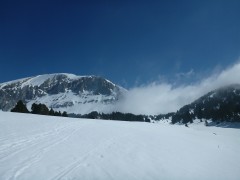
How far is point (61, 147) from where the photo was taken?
16.2m

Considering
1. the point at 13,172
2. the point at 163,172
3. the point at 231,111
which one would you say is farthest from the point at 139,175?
the point at 231,111

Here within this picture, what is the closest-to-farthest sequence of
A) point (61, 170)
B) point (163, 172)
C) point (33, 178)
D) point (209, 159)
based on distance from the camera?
point (33, 178) < point (61, 170) < point (163, 172) < point (209, 159)

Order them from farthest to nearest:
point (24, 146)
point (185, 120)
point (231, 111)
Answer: point (185, 120)
point (231, 111)
point (24, 146)

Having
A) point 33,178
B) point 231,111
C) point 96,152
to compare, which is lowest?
point 33,178

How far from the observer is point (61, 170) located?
1092 centimetres

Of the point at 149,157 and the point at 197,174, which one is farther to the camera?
the point at 149,157

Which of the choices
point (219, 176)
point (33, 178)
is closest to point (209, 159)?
point (219, 176)

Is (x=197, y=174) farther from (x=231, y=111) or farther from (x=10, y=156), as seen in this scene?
(x=231, y=111)

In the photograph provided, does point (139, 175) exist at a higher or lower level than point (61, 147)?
lower

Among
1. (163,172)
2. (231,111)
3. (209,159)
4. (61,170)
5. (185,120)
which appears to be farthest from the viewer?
(185,120)

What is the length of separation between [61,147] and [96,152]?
2460 millimetres

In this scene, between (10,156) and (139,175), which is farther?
(10,156)

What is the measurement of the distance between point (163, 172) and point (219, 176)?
3029mm

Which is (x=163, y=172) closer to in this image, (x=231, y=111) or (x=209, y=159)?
(x=209, y=159)
